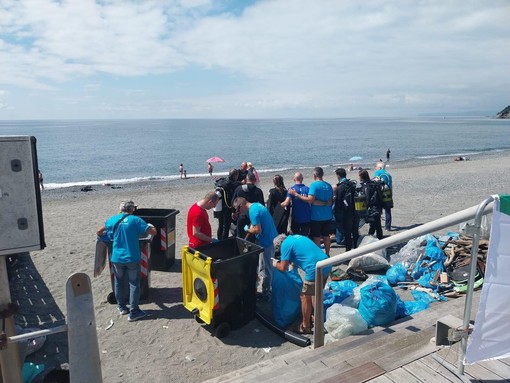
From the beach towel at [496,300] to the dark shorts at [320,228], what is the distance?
478cm

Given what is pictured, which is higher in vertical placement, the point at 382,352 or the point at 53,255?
the point at 382,352

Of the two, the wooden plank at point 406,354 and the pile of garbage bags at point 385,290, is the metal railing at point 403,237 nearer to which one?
the pile of garbage bags at point 385,290

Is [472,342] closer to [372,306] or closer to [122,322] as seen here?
[372,306]

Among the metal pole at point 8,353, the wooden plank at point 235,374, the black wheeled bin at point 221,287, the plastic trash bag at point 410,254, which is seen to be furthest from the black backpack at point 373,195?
the metal pole at point 8,353

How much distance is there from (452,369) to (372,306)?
179cm

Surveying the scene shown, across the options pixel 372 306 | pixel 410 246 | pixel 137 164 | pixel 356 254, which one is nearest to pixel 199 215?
pixel 372 306

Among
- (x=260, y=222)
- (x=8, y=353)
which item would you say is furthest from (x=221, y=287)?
(x=8, y=353)

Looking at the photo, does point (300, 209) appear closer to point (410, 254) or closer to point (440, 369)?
point (410, 254)

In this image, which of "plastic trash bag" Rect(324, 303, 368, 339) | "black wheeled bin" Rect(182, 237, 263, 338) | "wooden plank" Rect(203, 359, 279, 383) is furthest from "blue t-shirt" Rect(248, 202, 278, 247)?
"wooden plank" Rect(203, 359, 279, 383)

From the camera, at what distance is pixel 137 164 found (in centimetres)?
4581

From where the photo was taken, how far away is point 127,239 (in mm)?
5250

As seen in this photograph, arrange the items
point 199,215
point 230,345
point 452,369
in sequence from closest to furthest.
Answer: point 452,369 → point 230,345 → point 199,215

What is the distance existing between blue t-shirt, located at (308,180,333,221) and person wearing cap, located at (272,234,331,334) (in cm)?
232

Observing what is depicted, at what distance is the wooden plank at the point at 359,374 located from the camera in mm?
2857
